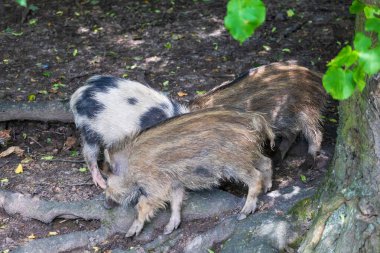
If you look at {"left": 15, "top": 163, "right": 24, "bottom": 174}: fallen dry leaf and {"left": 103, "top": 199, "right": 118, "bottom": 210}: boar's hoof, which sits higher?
{"left": 103, "top": 199, "right": 118, "bottom": 210}: boar's hoof

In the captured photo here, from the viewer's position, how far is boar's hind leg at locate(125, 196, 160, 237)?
177 inches

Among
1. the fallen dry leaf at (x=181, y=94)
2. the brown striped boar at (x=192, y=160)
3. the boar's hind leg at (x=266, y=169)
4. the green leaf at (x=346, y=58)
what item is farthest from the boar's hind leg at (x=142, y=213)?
the green leaf at (x=346, y=58)

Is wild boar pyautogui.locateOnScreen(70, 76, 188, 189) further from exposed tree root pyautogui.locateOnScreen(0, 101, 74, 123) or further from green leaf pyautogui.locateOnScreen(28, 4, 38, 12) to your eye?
green leaf pyautogui.locateOnScreen(28, 4, 38, 12)

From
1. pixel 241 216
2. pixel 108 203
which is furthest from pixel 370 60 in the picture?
pixel 108 203

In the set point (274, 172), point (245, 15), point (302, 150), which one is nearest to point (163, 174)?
point (274, 172)

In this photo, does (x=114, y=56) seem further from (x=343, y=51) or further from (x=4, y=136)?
(x=343, y=51)

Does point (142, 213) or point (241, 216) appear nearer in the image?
point (241, 216)

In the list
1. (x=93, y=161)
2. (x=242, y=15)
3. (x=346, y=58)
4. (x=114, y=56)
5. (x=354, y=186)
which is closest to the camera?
(x=242, y=15)

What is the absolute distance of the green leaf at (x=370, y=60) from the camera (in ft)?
5.89

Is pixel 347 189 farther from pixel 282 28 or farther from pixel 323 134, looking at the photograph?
pixel 282 28

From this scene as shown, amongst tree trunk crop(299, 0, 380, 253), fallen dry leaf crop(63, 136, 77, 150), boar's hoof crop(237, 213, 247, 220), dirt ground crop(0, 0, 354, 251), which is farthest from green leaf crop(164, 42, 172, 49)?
tree trunk crop(299, 0, 380, 253)

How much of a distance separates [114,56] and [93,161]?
6.80ft

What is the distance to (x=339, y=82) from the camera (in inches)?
73.2

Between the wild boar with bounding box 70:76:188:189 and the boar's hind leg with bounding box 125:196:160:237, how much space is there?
0.69 meters
